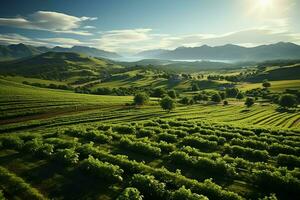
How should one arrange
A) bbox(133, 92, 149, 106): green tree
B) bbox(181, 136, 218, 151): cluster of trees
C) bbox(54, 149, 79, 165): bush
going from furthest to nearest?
bbox(133, 92, 149, 106): green tree, bbox(181, 136, 218, 151): cluster of trees, bbox(54, 149, 79, 165): bush

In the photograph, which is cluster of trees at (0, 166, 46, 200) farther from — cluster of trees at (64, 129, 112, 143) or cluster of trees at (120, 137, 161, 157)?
cluster of trees at (64, 129, 112, 143)

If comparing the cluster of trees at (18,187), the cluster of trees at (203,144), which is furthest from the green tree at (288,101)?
the cluster of trees at (18,187)

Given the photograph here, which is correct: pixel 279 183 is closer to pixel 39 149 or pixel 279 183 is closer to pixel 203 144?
pixel 203 144

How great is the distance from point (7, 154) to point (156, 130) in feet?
89.6

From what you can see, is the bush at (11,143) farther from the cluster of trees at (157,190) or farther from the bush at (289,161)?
the bush at (289,161)

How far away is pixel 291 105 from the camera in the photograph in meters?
110

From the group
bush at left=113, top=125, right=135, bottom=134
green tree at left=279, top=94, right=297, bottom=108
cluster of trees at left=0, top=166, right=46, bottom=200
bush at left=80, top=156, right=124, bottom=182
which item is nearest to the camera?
cluster of trees at left=0, top=166, right=46, bottom=200

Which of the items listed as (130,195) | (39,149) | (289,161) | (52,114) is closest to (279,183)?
(289,161)

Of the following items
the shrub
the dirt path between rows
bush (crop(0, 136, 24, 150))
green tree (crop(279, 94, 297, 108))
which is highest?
bush (crop(0, 136, 24, 150))

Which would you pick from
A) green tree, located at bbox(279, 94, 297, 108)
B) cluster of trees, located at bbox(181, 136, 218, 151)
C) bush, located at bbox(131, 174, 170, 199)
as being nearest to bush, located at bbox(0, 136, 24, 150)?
bush, located at bbox(131, 174, 170, 199)

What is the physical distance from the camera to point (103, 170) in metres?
28.3

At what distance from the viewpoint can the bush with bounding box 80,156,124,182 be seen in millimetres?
27656

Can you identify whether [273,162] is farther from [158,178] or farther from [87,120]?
[87,120]

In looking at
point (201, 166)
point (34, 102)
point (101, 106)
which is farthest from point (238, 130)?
point (34, 102)
